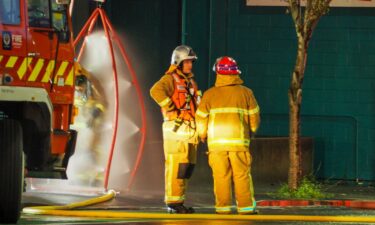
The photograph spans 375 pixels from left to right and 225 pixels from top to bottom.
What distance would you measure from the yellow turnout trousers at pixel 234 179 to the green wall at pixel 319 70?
23.7 feet

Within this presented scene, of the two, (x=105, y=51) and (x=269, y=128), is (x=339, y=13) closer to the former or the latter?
(x=269, y=128)

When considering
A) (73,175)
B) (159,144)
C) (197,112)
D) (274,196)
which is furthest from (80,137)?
(197,112)

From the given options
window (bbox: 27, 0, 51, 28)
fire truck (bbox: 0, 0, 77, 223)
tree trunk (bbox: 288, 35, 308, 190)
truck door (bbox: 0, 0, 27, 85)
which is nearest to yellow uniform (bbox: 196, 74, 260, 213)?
fire truck (bbox: 0, 0, 77, 223)

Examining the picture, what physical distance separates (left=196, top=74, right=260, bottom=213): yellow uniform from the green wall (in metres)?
7.04

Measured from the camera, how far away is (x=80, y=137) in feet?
52.7

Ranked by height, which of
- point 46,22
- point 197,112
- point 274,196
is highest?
point 46,22

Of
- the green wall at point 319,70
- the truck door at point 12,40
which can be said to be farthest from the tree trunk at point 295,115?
Result: the truck door at point 12,40

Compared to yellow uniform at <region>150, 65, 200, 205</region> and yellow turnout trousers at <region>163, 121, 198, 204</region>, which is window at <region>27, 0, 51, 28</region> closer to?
yellow uniform at <region>150, 65, 200, 205</region>

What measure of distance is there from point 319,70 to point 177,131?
24.3 ft

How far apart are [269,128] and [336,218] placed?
24.6ft

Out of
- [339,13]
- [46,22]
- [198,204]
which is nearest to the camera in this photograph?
[46,22]

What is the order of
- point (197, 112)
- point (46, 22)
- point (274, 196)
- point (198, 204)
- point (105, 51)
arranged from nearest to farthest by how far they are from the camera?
1. point (46, 22)
2. point (197, 112)
3. point (198, 204)
4. point (274, 196)
5. point (105, 51)

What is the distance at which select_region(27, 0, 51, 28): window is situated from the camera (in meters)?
11.3

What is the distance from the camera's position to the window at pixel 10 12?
10977 mm
